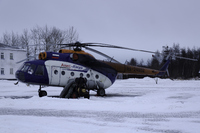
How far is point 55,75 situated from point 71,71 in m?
1.15

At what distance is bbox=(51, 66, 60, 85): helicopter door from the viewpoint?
48.1ft

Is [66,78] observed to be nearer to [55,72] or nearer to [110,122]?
[55,72]

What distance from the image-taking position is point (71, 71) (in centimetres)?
1534

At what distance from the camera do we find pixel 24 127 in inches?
213

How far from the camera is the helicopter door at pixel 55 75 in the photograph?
1467 cm

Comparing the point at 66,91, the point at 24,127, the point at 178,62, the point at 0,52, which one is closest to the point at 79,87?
the point at 66,91

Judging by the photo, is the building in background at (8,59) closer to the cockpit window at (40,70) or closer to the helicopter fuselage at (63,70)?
the helicopter fuselage at (63,70)

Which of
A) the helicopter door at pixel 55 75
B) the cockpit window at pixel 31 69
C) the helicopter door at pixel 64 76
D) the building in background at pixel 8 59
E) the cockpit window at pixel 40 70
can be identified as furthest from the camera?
the building in background at pixel 8 59


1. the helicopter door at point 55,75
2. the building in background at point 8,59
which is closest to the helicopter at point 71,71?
the helicopter door at point 55,75

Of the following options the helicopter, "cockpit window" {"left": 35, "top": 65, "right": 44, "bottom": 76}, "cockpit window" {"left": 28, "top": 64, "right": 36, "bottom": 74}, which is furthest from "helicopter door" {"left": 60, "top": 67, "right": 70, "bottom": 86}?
"cockpit window" {"left": 28, "top": 64, "right": 36, "bottom": 74}

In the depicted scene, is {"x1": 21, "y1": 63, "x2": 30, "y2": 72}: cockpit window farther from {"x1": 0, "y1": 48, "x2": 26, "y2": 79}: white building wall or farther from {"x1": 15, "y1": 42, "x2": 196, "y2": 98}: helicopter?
{"x1": 0, "y1": 48, "x2": 26, "y2": 79}: white building wall

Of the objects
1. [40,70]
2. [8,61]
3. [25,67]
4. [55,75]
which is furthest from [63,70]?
[8,61]

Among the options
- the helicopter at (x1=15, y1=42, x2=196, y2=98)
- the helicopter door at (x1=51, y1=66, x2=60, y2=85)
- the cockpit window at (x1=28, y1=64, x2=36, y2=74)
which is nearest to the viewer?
the helicopter at (x1=15, y1=42, x2=196, y2=98)

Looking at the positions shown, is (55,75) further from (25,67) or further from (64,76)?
(25,67)
